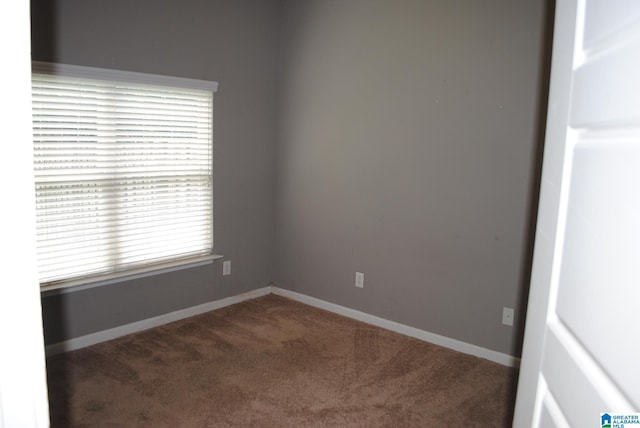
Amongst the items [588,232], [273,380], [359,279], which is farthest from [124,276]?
[588,232]

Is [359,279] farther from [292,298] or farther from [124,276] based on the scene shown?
[124,276]

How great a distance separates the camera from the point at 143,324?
11.5ft

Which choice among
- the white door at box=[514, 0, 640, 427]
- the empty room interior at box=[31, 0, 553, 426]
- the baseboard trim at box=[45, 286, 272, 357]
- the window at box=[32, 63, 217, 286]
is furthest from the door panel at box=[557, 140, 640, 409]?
the baseboard trim at box=[45, 286, 272, 357]

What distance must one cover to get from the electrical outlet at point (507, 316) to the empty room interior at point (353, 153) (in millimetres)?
45

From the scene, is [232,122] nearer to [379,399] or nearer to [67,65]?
[67,65]

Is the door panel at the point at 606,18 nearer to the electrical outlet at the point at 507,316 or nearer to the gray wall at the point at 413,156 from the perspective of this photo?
the gray wall at the point at 413,156

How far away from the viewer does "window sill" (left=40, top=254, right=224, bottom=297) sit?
300 centimetres

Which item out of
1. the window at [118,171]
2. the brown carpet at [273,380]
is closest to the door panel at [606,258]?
the brown carpet at [273,380]

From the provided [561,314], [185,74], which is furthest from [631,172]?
[185,74]

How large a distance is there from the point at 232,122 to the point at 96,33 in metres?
1.16

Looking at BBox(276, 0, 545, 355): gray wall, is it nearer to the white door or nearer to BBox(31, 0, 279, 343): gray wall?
BBox(31, 0, 279, 343): gray wall

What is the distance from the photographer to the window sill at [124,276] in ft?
9.86

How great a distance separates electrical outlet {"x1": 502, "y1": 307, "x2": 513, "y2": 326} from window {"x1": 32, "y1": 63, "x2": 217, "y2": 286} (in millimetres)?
2185

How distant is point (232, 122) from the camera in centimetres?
388
